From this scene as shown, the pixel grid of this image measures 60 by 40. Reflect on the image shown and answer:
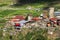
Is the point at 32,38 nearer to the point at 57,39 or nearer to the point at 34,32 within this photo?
the point at 34,32

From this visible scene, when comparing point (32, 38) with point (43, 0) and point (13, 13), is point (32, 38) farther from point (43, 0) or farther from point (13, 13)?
point (43, 0)

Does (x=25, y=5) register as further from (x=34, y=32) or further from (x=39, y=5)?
(x=34, y=32)

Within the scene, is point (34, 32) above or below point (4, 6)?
above

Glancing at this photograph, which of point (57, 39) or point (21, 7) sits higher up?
point (57, 39)

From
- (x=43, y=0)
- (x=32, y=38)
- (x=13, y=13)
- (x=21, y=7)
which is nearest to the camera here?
(x=32, y=38)

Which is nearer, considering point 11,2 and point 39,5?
point 39,5

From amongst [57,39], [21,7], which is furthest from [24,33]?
[21,7]

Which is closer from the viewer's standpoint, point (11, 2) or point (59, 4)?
point (59, 4)

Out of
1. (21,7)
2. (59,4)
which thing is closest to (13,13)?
(21,7)

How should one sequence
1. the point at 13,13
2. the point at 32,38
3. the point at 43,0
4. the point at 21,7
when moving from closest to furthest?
the point at 32,38 → the point at 13,13 → the point at 21,7 → the point at 43,0
